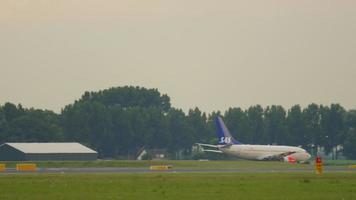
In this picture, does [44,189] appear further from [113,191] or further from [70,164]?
[70,164]

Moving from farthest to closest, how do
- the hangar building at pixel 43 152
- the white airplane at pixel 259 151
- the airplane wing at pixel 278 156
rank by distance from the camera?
the airplane wing at pixel 278 156
the white airplane at pixel 259 151
the hangar building at pixel 43 152

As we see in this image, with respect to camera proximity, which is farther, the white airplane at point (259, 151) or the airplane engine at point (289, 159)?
the white airplane at point (259, 151)

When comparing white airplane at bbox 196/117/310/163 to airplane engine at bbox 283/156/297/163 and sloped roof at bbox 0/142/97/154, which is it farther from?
sloped roof at bbox 0/142/97/154

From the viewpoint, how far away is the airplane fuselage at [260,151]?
527ft

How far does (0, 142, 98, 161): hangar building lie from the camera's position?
15750 centimetres

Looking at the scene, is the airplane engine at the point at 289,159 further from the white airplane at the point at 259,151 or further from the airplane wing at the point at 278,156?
the airplane wing at the point at 278,156

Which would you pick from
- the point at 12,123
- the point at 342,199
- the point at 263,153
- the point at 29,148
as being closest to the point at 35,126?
the point at 12,123

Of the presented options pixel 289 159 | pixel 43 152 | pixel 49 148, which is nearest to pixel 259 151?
pixel 289 159

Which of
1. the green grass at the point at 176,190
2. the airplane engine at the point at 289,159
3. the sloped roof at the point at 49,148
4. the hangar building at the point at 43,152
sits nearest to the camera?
the green grass at the point at 176,190

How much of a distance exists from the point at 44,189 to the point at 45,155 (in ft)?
324

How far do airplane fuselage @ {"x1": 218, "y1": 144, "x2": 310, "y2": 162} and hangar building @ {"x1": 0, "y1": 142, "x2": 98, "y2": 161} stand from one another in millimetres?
22332

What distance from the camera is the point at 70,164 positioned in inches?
5241

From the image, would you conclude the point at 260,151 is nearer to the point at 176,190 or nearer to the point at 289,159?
the point at 289,159

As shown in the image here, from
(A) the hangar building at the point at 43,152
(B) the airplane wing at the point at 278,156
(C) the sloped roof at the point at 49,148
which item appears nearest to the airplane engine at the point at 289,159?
(B) the airplane wing at the point at 278,156
